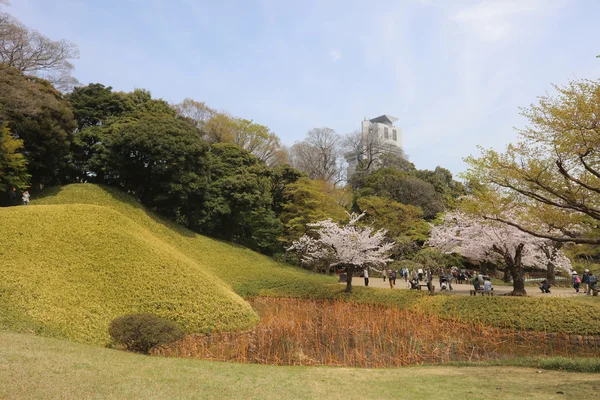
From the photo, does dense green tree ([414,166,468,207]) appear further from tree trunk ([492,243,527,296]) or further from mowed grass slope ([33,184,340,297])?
tree trunk ([492,243,527,296])

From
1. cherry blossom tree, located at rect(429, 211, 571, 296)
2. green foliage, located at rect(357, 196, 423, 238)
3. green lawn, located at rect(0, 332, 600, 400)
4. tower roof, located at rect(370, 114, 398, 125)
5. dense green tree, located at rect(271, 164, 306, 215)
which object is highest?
tower roof, located at rect(370, 114, 398, 125)

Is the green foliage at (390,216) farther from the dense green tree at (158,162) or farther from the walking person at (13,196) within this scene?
the walking person at (13,196)

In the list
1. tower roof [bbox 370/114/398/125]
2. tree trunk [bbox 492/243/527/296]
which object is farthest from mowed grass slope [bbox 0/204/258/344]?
tower roof [bbox 370/114/398/125]

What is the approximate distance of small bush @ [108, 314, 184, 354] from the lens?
9.41 m

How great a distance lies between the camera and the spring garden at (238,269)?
732cm

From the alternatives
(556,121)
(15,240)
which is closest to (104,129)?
(15,240)

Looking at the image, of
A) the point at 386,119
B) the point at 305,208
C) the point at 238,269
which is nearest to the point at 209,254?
the point at 238,269

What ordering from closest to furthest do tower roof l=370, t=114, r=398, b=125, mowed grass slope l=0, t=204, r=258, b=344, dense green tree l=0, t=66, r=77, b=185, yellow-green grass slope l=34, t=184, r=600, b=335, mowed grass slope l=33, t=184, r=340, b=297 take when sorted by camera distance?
1. mowed grass slope l=0, t=204, r=258, b=344
2. yellow-green grass slope l=34, t=184, r=600, b=335
3. dense green tree l=0, t=66, r=77, b=185
4. mowed grass slope l=33, t=184, r=340, b=297
5. tower roof l=370, t=114, r=398, b=125

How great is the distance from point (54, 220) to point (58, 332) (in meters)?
7.56

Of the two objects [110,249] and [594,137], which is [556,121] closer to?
[594,137]

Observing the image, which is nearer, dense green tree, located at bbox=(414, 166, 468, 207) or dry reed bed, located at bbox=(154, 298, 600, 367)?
dry reed bed, located at bbox=(154, 298, 600, 367)

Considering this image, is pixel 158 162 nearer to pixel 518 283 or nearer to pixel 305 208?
pixel 305 208

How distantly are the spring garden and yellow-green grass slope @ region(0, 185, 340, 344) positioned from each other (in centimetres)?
7

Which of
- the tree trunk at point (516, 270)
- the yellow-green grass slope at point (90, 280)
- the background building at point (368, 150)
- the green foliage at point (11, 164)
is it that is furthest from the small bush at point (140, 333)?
the background building at point (368, 150)
